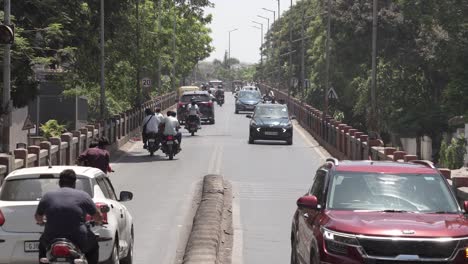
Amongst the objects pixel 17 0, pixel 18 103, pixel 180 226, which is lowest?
pixel 180 226

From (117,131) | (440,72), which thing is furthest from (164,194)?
(440,72)

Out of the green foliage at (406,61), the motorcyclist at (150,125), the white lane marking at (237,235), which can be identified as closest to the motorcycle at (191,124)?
the green foliage at (406,61)

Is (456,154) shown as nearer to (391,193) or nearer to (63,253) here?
(391,193)

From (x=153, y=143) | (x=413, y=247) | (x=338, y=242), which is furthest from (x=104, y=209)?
(x=153, y=143)

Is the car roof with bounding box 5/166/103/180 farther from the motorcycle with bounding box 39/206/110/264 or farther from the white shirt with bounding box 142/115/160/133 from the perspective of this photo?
the white shirt with bounding box 142/115/160/133

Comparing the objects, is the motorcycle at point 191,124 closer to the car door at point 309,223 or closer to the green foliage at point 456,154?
the green foliage at point 456,154

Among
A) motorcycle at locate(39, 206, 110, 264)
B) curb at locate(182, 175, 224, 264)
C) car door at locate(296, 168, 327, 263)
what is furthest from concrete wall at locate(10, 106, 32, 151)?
motorcycle at locate(39, 206, 110, 264)

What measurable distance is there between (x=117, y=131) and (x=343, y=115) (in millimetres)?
43459

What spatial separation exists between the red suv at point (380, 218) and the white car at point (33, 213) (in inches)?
86.0

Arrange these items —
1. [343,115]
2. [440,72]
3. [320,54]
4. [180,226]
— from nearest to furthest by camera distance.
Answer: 1. [180,226]
2. [440,72]
3. [343,115]
4. [320,54]

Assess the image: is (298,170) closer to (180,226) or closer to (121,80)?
(180,226)

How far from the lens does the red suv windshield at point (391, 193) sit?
37.7 ft

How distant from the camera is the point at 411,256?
1033cm

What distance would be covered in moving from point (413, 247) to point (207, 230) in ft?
22.7
